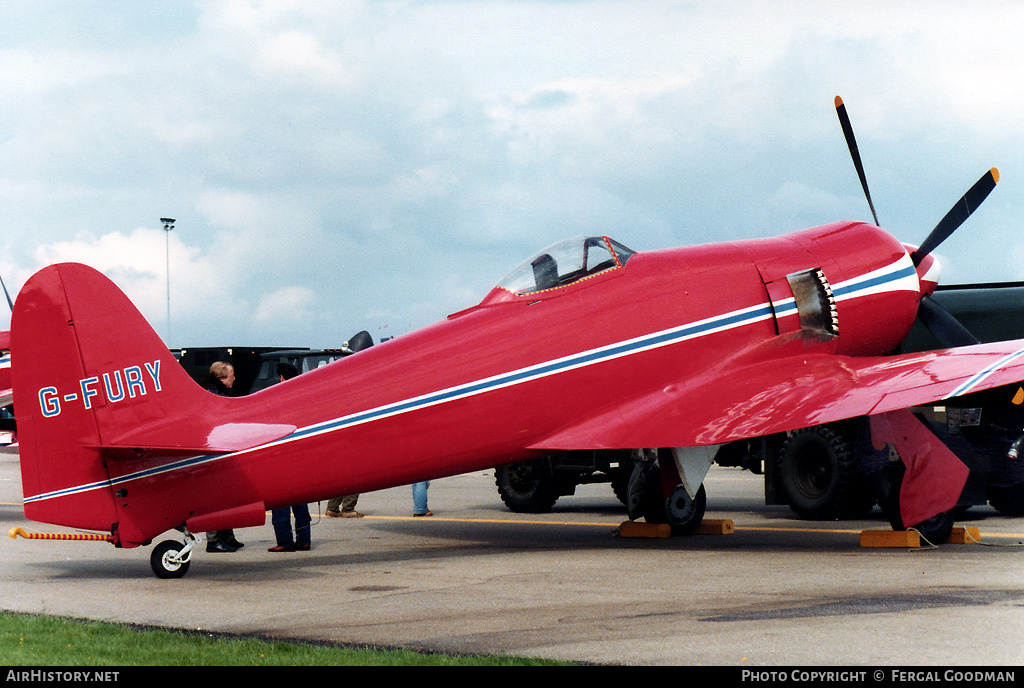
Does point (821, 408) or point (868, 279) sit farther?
point (868, 279)

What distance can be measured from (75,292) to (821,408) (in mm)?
6729

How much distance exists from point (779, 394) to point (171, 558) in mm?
5960

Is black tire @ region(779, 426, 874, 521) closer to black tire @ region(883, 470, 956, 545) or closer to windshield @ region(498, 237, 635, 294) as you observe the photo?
black tire @ region(883, 470, 956, 545)

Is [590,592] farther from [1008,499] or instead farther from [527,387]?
[1008,499]

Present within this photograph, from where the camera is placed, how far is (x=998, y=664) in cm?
550

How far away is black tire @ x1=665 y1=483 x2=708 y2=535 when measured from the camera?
12.6m

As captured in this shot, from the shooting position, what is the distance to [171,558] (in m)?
9.84

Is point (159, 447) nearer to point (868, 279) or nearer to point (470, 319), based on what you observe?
point (470, 319)

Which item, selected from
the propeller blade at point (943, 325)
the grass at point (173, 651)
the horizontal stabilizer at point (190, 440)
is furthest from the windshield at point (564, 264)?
the grass at point (173, 651)

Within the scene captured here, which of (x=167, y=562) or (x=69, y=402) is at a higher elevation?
(x=69, y=402)

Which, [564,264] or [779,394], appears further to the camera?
[564,264]

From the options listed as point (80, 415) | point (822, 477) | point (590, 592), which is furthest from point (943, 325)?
point (80, 415)

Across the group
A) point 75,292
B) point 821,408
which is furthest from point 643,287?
point 75,292

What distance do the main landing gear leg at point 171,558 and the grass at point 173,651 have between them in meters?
2.54
